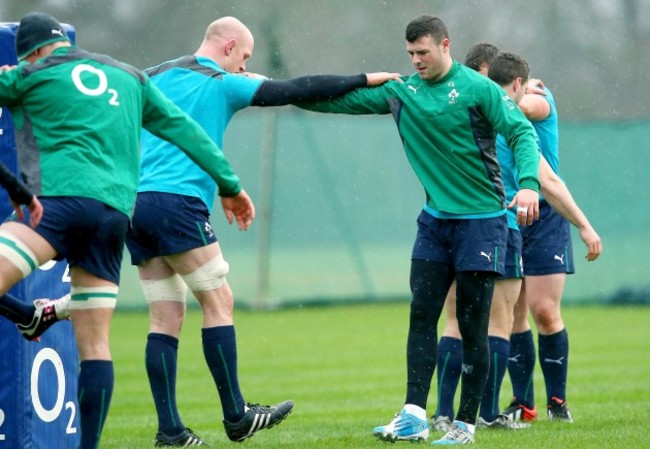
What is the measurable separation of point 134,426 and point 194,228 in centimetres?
248

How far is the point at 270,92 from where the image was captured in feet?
21.6

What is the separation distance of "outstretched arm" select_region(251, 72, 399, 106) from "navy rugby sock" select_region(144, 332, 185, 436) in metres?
1.45

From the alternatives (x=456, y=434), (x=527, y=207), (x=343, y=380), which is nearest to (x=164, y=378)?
(x=456, y=434)

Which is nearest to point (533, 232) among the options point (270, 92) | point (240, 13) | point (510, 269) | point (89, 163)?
point (510, 269)

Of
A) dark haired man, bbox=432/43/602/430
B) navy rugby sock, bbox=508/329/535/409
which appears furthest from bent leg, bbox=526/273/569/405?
dark haired man, bbox=432/43/602/430

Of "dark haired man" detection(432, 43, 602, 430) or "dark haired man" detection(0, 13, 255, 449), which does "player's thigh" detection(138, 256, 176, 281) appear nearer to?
"dark haired man" detection(0, 13, 255, 449)

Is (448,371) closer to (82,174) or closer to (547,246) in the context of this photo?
(547,246)

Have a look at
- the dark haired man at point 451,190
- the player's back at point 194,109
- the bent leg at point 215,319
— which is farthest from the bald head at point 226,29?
the bent leg at point 215,319

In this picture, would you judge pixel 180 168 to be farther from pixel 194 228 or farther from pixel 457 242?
pixel 457 242

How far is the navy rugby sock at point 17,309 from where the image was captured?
229 inches

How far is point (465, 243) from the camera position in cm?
646

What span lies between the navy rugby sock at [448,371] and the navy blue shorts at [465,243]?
1005 mm

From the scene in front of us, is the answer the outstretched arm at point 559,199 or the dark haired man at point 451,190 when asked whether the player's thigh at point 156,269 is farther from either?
the outstretched arm at point 559,199

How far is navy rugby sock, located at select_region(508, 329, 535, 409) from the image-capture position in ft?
26.1
